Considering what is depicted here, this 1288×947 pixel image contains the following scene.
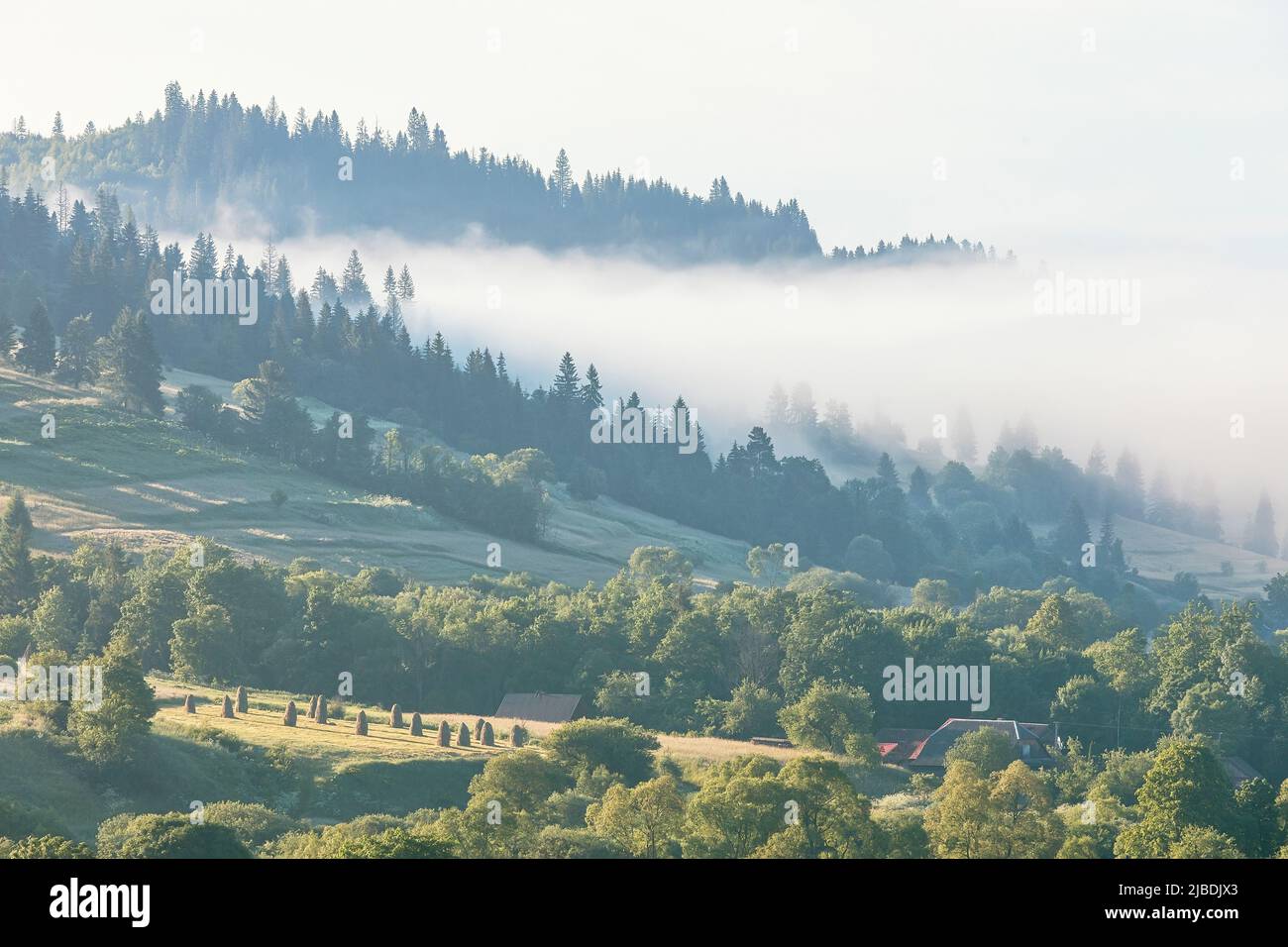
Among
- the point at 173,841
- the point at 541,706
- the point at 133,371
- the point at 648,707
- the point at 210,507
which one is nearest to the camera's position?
the point at 173,841

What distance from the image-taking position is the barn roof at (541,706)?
3770 inches

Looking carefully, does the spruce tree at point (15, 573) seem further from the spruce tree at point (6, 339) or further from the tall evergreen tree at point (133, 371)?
the spruce tree at point (6, 339)

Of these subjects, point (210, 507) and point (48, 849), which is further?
point (210, 507)

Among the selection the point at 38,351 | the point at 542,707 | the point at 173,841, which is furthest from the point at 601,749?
the point at 38,351

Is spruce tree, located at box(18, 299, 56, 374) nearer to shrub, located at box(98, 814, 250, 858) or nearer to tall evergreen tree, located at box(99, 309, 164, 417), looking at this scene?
tall evergreen tree, located at box(99, 309, 164, 417)

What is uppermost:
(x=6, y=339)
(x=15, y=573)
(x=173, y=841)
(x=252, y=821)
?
(x=6, y=339)

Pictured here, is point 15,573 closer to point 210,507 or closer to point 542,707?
point 210,507

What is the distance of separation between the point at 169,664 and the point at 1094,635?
82.0 m

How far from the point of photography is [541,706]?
9738 cm

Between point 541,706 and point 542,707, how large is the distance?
15 cm

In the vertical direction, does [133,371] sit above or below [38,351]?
below

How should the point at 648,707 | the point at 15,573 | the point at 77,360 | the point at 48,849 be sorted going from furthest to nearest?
1. the point at 77,360
2. the point at 15,573
3. the point at 648,707
4. the point at 48,849

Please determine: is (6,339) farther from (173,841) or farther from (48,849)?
(48,849)
